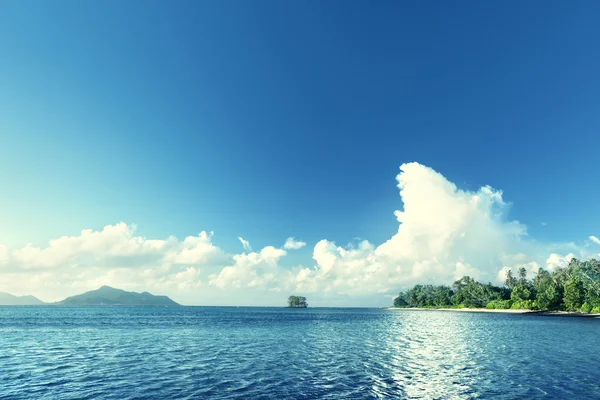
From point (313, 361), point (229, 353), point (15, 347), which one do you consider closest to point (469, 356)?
point (313, 361)

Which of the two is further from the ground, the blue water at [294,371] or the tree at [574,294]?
the tree at [574,294]

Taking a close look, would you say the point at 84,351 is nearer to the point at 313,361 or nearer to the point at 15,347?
the point at 15,347

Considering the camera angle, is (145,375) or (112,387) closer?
(112,387)

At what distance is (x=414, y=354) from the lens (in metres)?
56.9

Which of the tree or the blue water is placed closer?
the blue water

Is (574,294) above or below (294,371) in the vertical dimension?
above

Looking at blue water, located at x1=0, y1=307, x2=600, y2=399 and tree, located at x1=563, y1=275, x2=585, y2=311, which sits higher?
tree, located at x1=563, y1=275, x2=585, y2=311

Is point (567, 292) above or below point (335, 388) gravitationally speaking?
above

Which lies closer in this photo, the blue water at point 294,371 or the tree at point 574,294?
the blue water at point 294,371

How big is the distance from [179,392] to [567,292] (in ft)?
738

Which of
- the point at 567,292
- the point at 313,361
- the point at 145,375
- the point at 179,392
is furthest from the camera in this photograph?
the point at 567,292

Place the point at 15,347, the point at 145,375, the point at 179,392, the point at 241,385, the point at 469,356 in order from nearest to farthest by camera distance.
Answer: the point at 179,392, the point at 241,385, the point at 145,375, the point at 469,356, the point at 15,347

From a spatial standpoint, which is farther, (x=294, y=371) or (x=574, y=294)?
(x=574, y=294)

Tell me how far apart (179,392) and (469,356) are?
45224 millimetres
